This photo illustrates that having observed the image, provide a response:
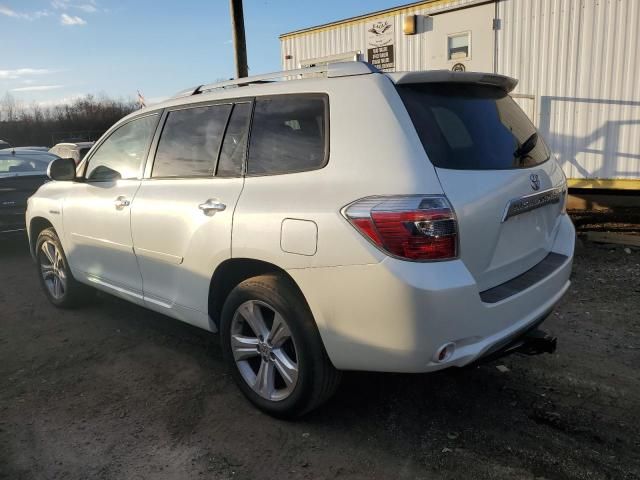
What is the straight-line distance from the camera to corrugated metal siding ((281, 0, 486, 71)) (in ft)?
26.1

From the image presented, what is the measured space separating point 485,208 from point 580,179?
5534mm

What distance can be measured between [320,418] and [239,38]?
26.0 ft

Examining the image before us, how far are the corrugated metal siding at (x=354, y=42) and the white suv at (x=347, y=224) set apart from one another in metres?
5.16

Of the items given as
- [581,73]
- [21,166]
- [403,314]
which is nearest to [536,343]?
[403,314]

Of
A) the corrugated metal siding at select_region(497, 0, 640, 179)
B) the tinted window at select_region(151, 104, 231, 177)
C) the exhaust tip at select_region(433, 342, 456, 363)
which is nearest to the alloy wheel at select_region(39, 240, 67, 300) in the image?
the tinted window at select_region(151, 104, 231, 177)

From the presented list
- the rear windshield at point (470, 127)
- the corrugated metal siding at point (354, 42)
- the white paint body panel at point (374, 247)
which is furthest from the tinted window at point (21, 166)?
the rear windshield at point (470, 127)

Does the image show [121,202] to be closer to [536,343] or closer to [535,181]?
[535,181]

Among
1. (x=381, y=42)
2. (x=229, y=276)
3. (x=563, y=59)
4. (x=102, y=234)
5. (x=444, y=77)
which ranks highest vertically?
(x=381, y=42)

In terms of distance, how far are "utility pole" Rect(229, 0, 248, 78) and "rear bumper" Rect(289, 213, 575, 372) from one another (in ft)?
24.9

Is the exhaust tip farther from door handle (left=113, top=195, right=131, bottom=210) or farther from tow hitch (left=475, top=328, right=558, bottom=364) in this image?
door handle (left=113, top=195, right=131, bottom=210)

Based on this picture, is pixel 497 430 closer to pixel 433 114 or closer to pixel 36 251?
pixel 433 114

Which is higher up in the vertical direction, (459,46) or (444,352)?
(459,46)

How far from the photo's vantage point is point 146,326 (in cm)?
458

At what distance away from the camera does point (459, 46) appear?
7719 millimetres
